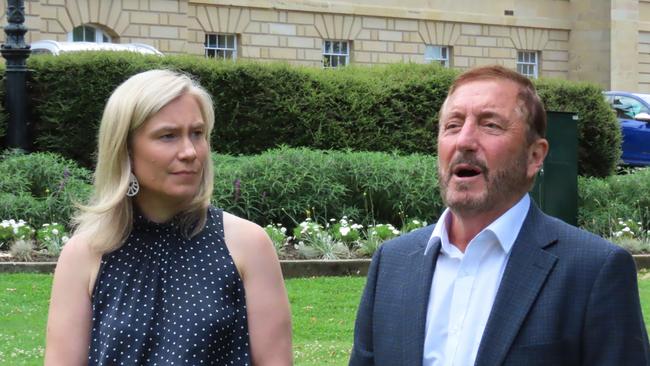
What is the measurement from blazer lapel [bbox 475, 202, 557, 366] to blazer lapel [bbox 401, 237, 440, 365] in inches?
7.6

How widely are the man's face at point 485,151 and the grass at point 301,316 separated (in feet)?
16.4

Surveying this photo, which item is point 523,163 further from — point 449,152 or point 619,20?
point 619,20

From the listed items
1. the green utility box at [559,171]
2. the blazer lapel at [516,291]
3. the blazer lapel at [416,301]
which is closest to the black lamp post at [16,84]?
the green utility box at [559,171]

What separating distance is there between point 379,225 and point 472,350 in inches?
413

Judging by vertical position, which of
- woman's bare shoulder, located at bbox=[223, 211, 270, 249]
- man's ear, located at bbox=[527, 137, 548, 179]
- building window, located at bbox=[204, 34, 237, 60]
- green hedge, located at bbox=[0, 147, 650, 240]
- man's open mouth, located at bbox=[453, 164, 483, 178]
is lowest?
green hedge, located at bbox=[0, 147, 650, 240]

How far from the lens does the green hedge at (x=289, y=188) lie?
1438 centimetres

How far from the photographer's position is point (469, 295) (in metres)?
3.56

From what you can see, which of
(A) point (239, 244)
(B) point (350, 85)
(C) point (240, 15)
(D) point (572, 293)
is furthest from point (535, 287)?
(C) point (240, 15)

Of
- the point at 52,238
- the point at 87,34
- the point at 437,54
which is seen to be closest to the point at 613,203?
the point at 52,238

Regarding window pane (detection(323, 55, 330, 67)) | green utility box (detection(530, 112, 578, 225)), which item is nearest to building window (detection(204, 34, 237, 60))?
window pane (detection(323, 55, 330, 67))

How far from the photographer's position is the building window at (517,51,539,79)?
49406 millimetres

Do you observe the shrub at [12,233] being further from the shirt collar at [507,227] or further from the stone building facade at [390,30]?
the stone building facade at [390,30]

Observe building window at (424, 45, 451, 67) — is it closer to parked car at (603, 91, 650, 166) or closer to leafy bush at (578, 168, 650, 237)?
parked car at (603, 91, 650, 166)

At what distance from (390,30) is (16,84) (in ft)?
91.6
